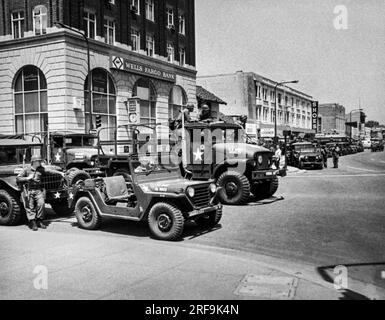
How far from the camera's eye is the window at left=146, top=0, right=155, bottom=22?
3312 centimetres

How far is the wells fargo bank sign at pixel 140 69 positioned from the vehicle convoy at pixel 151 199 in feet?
65.9

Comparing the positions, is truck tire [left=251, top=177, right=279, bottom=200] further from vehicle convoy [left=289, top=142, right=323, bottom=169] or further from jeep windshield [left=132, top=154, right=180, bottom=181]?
vehicle convoy [left=289, top=142, right=323, bottom=169]

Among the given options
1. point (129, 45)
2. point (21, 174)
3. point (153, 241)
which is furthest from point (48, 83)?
point (153, 241)

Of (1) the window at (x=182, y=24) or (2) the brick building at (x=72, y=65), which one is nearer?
(2) the brick building at (x=72, y=65)

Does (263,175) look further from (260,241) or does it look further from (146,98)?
(146,98)

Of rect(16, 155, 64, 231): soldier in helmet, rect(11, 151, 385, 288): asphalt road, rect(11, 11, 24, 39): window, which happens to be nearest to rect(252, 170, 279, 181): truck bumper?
rect(11, 151, 385, 288): asphalt road

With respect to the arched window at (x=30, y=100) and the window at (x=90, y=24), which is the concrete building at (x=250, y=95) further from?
the arched window at (x=30, y=100)

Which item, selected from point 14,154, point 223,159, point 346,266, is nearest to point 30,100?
point 14,154

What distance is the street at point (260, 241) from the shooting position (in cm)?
638

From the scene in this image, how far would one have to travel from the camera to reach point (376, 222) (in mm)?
9477

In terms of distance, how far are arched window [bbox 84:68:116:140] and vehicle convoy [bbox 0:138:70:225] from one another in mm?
15202

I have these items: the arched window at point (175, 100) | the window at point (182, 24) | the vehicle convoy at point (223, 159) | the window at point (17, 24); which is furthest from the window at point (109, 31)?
the vehicle convoy at point (223, 159)
